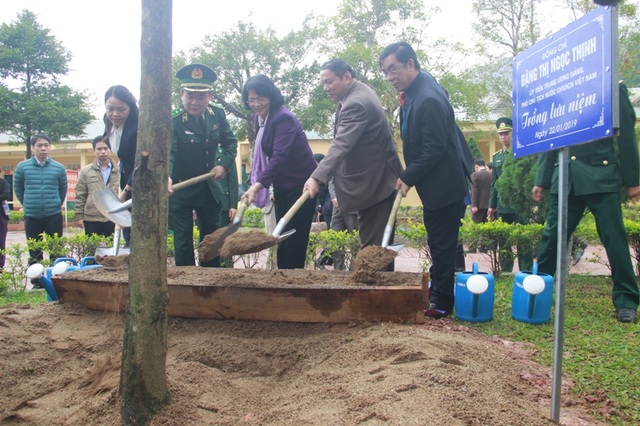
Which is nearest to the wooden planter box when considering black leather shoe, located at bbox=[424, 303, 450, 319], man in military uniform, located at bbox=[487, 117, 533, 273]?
black leather shoe, located at bbox=[424, 303, 450, 319]

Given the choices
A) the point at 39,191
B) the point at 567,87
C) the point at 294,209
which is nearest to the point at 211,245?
the point at 294,209

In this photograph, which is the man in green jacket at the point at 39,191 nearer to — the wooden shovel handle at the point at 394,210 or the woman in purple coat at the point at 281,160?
the woman in purple coat at the point at 281,160

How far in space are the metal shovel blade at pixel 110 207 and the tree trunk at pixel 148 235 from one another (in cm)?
238

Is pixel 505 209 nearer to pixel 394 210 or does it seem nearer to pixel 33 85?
pixel 394 210

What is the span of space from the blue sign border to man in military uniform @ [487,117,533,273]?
145 inches

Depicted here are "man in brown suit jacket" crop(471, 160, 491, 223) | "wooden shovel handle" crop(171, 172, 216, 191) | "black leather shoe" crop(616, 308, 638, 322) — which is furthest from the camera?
"man in brown suit jacket" crop(471, 160, 491, 223)

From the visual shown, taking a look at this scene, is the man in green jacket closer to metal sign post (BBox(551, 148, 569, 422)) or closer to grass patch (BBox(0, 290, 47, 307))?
grass patch (BBox(0, 290, 47, 307))

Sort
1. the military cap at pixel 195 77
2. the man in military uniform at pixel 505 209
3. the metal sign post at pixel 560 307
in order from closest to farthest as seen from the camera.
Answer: the metal sign post at pixel 560 307
the military cap at pixel 195 77
the man in military uniform at pixel 505 209

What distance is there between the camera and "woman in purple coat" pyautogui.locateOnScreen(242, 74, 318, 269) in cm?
431

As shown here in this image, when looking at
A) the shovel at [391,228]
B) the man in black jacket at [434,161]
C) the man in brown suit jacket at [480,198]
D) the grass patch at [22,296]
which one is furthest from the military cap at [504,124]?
the grass patch at [22,296]

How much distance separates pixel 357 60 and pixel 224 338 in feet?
66.1

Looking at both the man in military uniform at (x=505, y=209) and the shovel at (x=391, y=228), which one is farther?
the man in military uniform at (x=505, y=209)

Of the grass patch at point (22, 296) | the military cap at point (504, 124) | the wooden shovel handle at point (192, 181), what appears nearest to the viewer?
the wooden shovel handle at point (192, 181)

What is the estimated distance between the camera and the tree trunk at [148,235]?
2064mm
